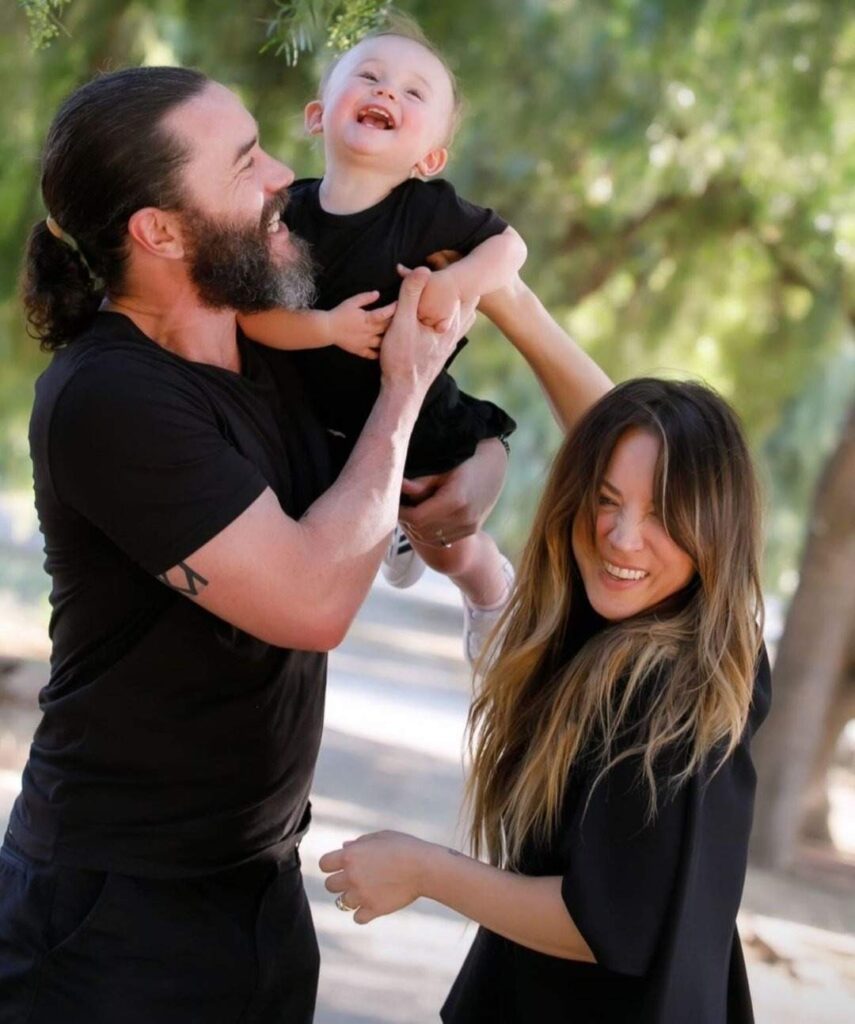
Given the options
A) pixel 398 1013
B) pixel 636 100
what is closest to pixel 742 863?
pixel 398 1013

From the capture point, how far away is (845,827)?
11273 millimetres

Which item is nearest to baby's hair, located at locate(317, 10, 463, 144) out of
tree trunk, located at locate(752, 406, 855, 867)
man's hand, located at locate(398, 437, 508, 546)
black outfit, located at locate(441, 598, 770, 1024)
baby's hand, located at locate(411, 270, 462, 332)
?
baby's hand, located at locate(411, 270, 462, 332)

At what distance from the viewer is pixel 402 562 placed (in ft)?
9.63

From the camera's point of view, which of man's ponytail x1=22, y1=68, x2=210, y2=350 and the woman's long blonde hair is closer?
the woman's long blonde hair

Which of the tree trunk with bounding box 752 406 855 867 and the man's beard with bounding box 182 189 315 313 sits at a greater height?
the man's beard with bounding box 182 189 315 313

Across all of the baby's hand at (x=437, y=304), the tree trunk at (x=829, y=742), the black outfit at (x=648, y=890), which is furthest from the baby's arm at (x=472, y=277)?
the tree trunk at (x=829, y=742)

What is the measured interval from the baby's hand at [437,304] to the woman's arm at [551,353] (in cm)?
16

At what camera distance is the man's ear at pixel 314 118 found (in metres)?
2.65

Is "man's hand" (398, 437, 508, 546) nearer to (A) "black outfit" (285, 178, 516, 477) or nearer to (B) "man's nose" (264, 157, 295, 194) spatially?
(A) "black outfit" (285, 178, 516, 477)

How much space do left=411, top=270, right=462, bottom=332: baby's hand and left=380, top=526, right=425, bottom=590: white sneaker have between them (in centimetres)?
57

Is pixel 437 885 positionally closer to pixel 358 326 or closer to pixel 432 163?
pixel 358 326

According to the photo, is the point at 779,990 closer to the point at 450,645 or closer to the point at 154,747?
the point at 154,747

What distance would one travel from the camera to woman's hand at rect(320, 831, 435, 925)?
2.06 metres

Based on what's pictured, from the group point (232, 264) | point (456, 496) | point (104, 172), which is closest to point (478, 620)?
point (456, 496)
